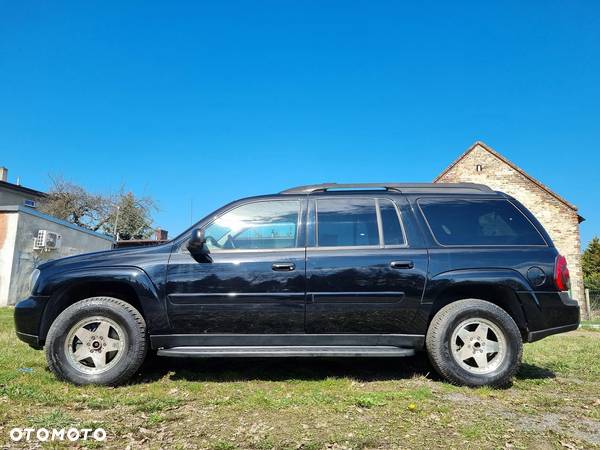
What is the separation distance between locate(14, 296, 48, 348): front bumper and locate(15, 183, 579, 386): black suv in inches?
0.5

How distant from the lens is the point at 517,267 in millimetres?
3922

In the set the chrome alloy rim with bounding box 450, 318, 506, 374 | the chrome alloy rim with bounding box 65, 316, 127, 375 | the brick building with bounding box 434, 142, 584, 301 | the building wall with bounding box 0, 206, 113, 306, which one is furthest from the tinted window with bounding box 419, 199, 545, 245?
the brick building with bounding box 434, 142, 584, 301

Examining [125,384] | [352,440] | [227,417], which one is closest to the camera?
[352,440]

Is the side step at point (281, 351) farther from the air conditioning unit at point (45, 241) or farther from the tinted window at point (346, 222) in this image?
the air conditioning unit at point (45, 241)

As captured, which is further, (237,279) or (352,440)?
(237,279)

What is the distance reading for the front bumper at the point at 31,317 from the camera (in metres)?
3.88

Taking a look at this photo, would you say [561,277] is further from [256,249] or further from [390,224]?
[256,249]

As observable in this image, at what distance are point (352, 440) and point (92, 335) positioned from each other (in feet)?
8.68

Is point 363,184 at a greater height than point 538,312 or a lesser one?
greater

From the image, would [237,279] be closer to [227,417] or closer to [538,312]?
[227,417]

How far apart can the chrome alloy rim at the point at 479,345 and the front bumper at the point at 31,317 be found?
398 cm

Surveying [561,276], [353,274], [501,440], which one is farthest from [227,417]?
[561,276]

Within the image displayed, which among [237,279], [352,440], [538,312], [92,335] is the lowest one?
[352,440]

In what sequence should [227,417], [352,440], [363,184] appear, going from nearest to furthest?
[352,440] → [227,417] → [363,184]
